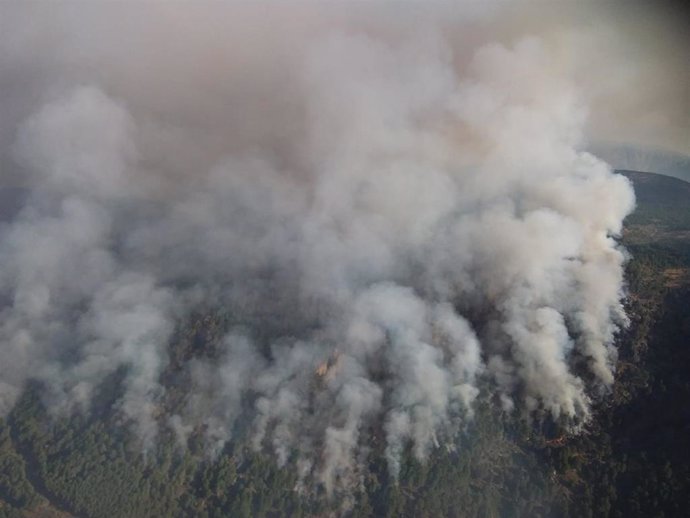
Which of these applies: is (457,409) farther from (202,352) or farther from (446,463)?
(202,352)

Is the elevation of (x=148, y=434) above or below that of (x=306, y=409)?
below

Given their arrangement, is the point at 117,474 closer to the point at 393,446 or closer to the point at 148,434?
the point at 148,434

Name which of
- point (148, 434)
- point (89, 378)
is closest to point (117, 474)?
point (148, 434)

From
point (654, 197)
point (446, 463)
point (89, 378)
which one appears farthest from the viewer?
point (654, 197)

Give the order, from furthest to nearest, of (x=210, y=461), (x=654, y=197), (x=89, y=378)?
(x=654, y=197) < (x=89, y=378) < (x=210, y=461)

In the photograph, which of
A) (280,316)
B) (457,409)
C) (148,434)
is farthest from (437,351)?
(148,434)

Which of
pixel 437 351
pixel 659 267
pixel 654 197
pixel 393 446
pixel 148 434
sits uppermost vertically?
pixel 654 197

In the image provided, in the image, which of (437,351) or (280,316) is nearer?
(437,351)
